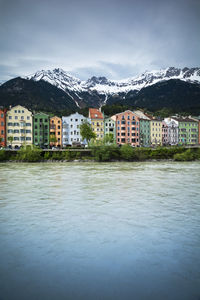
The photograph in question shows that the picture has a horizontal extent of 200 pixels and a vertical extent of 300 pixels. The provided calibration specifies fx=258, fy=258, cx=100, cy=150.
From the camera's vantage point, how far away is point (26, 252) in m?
10.2

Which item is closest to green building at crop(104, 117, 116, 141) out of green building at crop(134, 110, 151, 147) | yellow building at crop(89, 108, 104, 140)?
yellow building at crop(89, 108, 104, 140)

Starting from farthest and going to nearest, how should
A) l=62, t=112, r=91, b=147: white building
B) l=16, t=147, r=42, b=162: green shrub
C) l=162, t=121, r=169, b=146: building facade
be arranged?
l=162, t=121, r=169, b=146: building facade
l=62, t=112, r=91, b=147: white building
l=16, t=147, r=42, b=162: green shrub

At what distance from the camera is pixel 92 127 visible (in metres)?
98.7

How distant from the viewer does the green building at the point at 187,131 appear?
390ft

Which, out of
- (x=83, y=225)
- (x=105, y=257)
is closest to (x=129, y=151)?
(x=83, y=225)

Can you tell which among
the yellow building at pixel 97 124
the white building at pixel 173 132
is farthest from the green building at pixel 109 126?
the white building at pixel 173 132

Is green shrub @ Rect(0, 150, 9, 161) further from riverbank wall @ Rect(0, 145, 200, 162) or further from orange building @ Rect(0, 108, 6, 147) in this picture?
orange building @ Rect(0, 108, 6, 147)

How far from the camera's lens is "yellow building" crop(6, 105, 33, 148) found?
8688cm

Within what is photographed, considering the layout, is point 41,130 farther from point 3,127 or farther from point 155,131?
point 155,131

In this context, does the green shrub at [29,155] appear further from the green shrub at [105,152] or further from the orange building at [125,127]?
the orange building at [125,127]

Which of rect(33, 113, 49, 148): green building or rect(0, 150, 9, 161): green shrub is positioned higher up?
rect(33, 113, 49, 148): green building

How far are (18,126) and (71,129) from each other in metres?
19.2

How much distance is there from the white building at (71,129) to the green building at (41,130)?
248 inches

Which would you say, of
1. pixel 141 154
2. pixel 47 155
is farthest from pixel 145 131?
pixel 47 155
